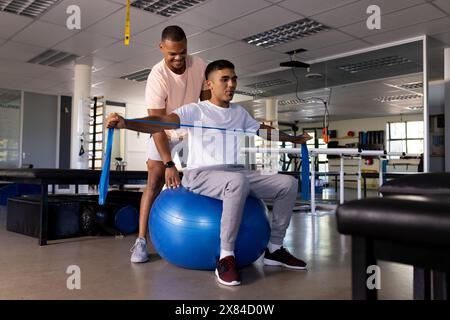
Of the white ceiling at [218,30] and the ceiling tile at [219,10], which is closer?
the ceiling tile at [219,10]

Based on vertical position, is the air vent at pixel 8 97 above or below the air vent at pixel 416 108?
below

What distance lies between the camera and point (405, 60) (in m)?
6.74

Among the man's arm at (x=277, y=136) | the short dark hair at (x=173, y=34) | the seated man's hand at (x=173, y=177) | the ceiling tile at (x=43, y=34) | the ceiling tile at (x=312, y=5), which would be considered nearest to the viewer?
the seated man's hand at (x=173, y=177)

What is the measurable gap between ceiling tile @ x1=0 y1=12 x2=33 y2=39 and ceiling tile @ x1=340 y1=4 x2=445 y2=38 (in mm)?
4093

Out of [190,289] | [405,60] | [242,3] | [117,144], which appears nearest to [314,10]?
[242,3]

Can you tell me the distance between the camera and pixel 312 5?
451cm

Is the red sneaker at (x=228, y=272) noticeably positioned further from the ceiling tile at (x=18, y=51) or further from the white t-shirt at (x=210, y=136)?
the ceiling tile at (x=18, y=51)

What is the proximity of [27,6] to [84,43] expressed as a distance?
4.16 feet

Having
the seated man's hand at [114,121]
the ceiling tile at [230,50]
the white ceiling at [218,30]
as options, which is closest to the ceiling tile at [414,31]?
the white ceiling at [218,30]

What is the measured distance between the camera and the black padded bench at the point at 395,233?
0.79 meters

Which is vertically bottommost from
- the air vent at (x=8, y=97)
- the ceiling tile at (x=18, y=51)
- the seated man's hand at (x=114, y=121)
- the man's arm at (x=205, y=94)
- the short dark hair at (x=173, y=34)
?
the seated man's hand at (x=114, y=121)

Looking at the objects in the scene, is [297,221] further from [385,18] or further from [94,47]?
[94,47]

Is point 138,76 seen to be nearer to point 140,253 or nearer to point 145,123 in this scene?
point 140,253

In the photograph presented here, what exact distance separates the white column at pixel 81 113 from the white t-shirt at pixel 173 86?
5049mm
